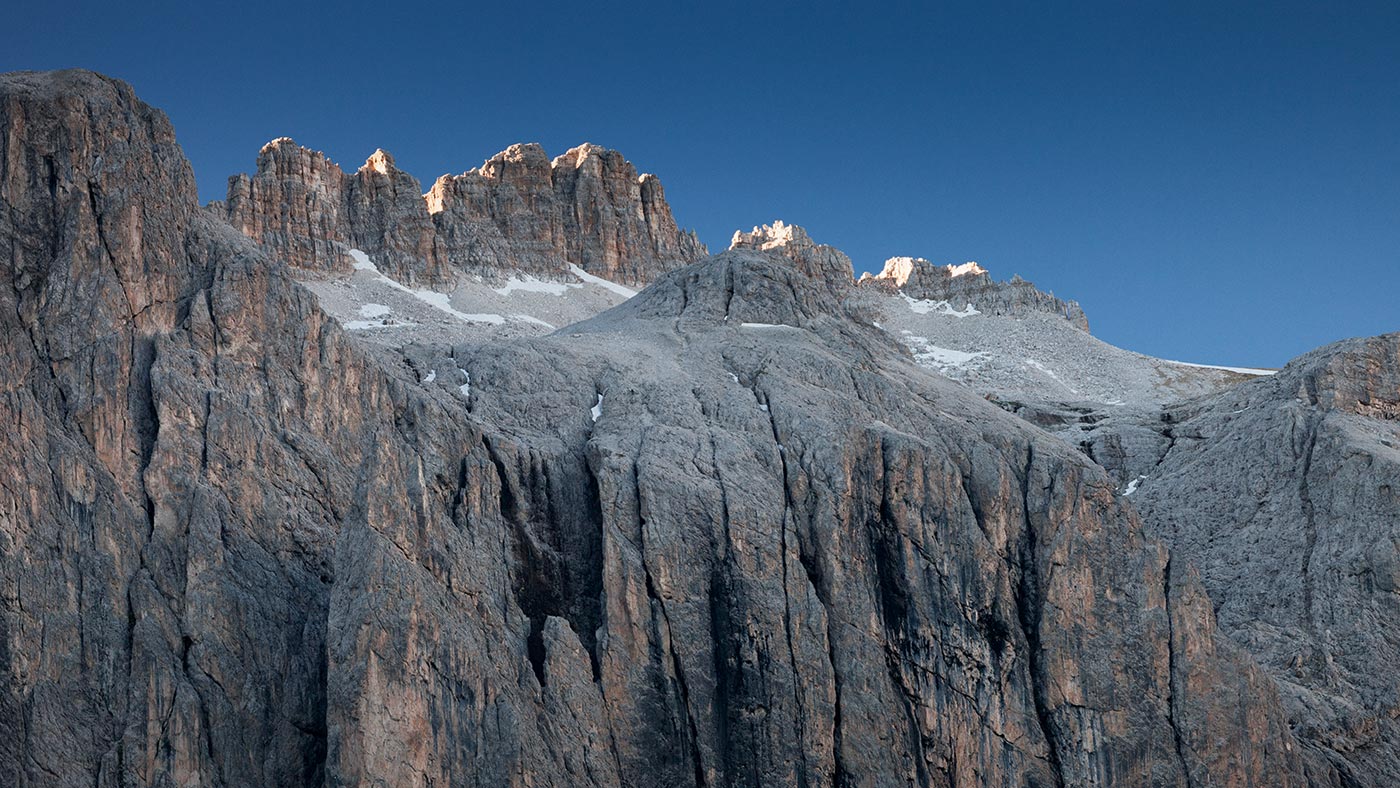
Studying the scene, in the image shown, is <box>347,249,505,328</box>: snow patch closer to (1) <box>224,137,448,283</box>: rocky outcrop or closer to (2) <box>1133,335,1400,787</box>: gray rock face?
(1) <box>224,137,448,283</box>: rocky outcrop

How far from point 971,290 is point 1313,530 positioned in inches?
4685

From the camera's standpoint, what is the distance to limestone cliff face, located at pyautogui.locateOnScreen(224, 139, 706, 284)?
147875mm

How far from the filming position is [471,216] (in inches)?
6476

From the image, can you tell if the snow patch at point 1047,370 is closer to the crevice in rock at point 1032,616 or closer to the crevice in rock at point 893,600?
the crevice in rock at point 1032,616

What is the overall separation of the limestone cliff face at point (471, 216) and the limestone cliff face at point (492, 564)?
92.3 m

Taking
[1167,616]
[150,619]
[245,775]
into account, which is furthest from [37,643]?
[1167,616]

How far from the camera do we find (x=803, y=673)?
51.5 metres

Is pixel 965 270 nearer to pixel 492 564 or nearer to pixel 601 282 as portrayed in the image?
pixel 601 282

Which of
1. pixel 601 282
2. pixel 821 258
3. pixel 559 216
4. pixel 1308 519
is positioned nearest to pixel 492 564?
pixel 1308 519

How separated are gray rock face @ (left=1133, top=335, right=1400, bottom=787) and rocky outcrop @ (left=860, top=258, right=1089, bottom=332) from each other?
96.8 meters

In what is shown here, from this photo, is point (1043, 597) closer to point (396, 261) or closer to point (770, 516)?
point (770, 516)

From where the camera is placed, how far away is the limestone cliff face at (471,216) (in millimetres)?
147875

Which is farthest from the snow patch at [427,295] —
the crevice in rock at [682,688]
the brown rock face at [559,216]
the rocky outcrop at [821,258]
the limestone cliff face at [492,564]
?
the crevice in rock at [682,688]

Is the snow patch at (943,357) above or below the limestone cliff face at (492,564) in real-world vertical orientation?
above
